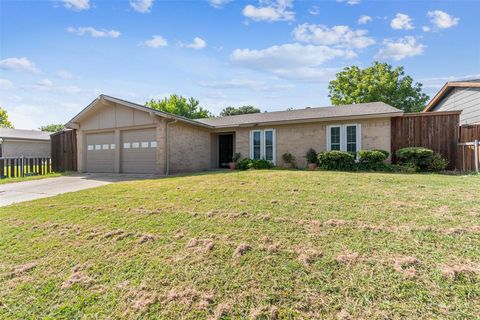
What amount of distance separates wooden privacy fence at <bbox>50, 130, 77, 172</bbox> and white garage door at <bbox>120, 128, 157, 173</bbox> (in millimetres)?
4574

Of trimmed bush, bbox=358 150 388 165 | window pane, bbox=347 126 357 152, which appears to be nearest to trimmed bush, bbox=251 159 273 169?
window pane, bbox=347 126 357 152

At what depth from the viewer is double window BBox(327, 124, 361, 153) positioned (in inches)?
453

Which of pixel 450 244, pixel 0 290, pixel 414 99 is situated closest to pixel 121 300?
pixel 0 290

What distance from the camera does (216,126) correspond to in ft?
48.0

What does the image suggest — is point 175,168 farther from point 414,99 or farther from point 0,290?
point 414,99

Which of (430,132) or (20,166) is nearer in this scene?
(430,132)

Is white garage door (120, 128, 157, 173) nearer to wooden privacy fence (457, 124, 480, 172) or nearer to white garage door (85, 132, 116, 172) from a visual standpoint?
white garage door (85, 132, 116, 172)

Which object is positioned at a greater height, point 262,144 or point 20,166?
point 262,144

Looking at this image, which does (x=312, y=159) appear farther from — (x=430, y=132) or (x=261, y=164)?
(x=430, y=132)

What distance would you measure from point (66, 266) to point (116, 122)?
36.9 feet

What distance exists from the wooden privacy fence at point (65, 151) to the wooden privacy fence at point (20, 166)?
1099 mm

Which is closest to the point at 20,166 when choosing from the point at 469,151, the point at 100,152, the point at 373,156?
the point at 100,152

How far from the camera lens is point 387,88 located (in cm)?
2759

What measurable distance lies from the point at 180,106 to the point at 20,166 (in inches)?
1094
